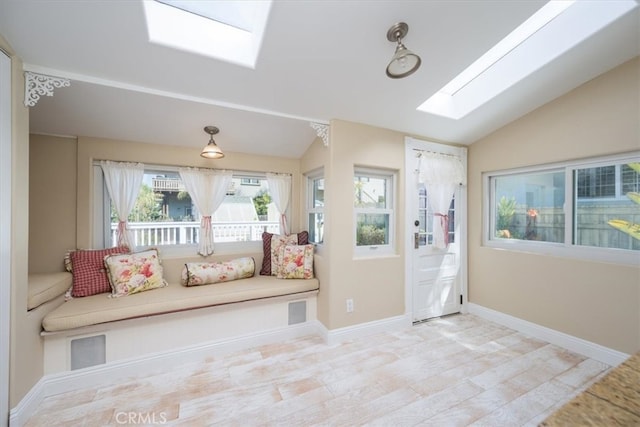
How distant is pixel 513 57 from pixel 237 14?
233 centimetres

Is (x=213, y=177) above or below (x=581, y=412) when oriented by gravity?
above

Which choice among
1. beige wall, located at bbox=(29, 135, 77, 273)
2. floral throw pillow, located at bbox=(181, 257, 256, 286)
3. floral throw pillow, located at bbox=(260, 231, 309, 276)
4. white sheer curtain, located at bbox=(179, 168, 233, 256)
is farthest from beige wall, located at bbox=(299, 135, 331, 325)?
beige wall, located at bbox=(29, 135, 77, 273)

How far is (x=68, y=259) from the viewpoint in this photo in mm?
2312

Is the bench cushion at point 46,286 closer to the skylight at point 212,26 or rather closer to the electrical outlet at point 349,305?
the skylight at point 212,26

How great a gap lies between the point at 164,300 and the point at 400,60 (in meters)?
2.52

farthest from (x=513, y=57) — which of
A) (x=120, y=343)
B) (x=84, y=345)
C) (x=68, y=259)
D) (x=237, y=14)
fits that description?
(x=68, y=259)

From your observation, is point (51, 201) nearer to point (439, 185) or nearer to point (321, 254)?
point (321, 254)

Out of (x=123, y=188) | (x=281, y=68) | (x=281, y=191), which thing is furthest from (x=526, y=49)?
(x=123, y=188)

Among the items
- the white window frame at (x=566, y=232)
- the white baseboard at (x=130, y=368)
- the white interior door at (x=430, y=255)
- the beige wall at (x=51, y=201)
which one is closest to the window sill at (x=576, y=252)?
the white window frame at (x=566, y=232)

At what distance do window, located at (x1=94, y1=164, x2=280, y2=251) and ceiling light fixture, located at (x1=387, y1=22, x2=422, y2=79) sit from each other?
79.9 inches

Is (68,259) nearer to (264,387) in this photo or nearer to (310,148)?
(264,387)

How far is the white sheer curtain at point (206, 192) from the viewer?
2.82m

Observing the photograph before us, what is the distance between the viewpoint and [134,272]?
2.31 meters

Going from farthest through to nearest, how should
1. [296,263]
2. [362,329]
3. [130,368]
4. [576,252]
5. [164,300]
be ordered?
[296,263] → [362,329] → [576,252] → [164,300] → [130,368]
